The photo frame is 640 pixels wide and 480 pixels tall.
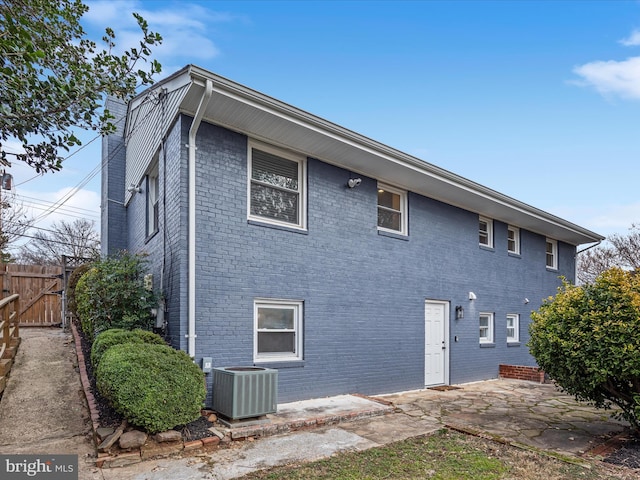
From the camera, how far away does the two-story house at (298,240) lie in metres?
6.55

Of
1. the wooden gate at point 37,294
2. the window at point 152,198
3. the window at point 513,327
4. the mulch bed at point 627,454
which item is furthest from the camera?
the window at point 513,327

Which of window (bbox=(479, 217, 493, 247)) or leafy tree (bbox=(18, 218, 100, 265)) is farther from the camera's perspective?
leafy tree (bbox=(18, 218, 100, 265))

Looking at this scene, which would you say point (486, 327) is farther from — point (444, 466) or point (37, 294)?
point (37, 294)

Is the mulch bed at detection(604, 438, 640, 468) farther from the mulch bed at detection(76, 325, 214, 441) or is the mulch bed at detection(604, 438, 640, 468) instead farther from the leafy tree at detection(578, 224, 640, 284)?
the leafy tree at detection(578, 224, 640, 284)

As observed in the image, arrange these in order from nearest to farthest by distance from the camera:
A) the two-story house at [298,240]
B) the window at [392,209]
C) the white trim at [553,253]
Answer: the two-story house at [298,240]
the window at [392,209]
the white trim at [553,253]

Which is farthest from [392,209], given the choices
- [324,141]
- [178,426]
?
[178,426]

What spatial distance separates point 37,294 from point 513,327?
49.1 ft

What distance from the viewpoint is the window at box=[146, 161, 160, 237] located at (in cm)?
855

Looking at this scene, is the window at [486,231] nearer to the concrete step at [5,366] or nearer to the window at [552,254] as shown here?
the window at [552,254]

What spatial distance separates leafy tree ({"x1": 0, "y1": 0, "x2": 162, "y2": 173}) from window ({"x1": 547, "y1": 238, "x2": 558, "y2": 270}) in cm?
1489

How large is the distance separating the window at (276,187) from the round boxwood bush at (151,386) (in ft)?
9.73

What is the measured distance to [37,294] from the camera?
1306 cm

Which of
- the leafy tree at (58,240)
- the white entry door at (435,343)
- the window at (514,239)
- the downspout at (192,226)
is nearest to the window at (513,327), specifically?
the window at (514,239)

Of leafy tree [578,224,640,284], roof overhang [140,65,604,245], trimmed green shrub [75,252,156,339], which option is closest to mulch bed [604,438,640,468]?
roof overhang [140,65,604,245]
